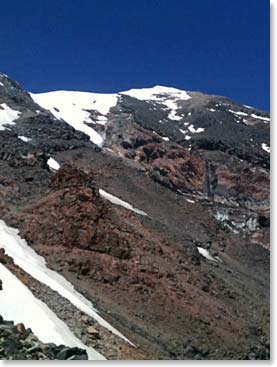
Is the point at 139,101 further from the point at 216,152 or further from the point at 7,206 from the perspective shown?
the point at 7,206

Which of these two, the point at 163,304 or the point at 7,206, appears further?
the point at 7,206

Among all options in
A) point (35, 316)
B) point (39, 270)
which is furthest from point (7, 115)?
point (35, 316)

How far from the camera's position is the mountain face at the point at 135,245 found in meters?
23.3

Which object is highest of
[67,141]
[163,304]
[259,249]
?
[67,141]

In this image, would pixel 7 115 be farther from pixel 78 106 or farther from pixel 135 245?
pixel 135 245

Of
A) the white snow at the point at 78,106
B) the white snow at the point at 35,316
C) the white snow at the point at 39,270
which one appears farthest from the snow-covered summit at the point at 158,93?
the white snow at the point at 35,316

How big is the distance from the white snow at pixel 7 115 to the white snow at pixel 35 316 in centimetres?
4729

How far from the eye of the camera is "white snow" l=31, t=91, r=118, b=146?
95938 millimetres

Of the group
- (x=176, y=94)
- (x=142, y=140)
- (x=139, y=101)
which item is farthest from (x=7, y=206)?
(x=176, y=94)

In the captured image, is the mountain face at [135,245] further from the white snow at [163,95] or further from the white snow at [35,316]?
the white snow at [163,95]

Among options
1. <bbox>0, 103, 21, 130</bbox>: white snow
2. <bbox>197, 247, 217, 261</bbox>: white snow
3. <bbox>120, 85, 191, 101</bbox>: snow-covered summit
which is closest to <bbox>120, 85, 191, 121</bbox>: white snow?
<bbox>120, 85, 191, 101</bbox>: snow-covered summit

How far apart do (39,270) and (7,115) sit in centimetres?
4815

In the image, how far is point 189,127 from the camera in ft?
360

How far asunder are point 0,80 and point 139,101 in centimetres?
4393
